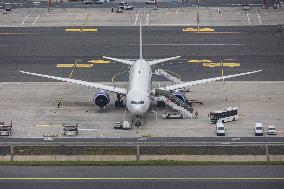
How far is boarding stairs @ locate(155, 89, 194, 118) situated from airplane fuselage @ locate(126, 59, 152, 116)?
2198 millimetres

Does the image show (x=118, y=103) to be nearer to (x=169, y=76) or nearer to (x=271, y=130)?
(x=169, y=76)

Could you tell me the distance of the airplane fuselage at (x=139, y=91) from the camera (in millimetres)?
140375

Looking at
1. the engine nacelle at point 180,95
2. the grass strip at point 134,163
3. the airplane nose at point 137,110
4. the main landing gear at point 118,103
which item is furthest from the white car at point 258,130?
the main landing gear at point 118,103

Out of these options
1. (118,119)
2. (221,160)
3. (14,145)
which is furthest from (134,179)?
(118,119)

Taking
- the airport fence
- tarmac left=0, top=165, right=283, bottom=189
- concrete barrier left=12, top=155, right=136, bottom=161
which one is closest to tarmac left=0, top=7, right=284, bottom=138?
the airport fence

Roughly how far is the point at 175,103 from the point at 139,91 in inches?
264

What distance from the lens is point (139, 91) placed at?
142 meters

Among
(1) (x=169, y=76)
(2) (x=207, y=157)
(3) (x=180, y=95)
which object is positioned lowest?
(2) (x=207, y=157)

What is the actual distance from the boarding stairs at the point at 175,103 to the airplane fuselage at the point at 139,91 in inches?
86.5

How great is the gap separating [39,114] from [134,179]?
127 ft

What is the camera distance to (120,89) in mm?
→ 150125

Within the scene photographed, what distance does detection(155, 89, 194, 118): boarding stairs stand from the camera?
477ft

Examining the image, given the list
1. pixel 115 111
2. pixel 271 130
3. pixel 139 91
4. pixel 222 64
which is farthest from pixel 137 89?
pixel 222 64

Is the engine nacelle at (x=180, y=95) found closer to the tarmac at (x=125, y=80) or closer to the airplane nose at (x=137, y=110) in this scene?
the tarmac at (x=125, y=80)
